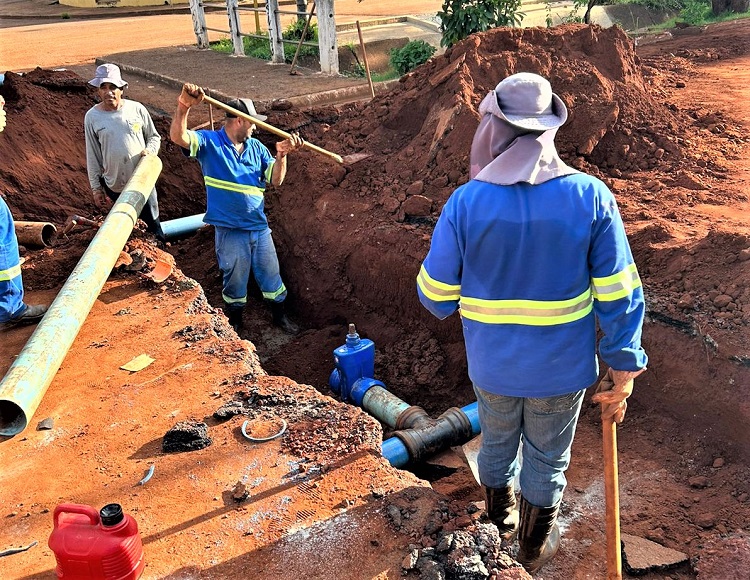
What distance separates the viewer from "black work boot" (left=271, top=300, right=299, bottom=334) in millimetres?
6828

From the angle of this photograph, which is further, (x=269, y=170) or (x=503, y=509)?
(x=269, y=170)

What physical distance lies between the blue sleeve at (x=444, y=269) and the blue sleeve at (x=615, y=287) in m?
0.58

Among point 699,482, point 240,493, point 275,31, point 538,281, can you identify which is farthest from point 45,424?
point 275,31

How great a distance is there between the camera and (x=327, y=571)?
9.78 feet

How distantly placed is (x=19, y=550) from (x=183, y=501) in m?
0.78

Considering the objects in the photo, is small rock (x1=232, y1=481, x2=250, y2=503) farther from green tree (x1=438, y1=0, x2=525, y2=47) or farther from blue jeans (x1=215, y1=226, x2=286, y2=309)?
green tree (x1=438, y1=0, x2=525, y2=47)

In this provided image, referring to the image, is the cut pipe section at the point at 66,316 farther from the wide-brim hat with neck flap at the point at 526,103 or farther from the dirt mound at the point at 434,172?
the wide-brim hat with neck flap at the point at 526,103

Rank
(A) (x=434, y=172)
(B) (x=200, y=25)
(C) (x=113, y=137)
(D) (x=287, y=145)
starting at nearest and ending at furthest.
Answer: (D) (x=287, y=145)
(C) (x=113, y=137)
(A) (x=434, y=172)
(B) (x=200, y=25)

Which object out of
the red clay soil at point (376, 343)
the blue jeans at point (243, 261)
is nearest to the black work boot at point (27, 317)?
the red clay soil at point (376, 343)

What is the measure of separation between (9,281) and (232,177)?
199 cm

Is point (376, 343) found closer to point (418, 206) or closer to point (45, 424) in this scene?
point (418, 206)

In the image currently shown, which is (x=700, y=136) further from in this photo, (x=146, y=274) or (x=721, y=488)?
(x=146, y=274)

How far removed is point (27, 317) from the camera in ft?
17.7

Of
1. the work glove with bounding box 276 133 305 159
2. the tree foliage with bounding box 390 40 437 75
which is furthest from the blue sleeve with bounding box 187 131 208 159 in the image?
the tree foliage with bounding box 390 40 437 75
